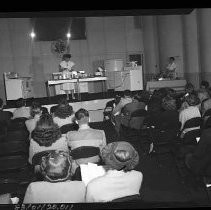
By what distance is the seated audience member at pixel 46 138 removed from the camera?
12.0 ft

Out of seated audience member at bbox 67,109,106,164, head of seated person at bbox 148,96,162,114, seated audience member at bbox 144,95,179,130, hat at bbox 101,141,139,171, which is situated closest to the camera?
hat at bbox 101,141,139,171

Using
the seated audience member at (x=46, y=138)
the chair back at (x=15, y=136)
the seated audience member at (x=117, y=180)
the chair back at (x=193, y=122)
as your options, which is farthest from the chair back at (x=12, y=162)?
the chair back at (x=193, y=122)

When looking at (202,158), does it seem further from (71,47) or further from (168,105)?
(71,47)

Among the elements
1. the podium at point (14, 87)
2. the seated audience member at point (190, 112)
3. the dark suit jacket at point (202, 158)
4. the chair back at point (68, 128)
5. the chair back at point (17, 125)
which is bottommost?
the dark suit jacket at point (202, 158)

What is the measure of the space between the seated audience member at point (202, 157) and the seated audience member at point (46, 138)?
142cm

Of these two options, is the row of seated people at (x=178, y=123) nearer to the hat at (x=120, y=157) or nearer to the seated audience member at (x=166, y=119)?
the seated audience member at (x=166, y=119)

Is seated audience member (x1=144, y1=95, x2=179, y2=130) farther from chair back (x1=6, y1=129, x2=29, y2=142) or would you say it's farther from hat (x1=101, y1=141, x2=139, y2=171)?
hat (x1=101, y1=141, x2=139, y2=171)

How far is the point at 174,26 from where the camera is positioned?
39.5ft

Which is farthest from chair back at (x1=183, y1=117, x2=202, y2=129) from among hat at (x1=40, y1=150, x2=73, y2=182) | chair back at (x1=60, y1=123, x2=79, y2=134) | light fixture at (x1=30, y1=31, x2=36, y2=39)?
light fixture at (x1=30, y1=31, x2=36, y2=39)

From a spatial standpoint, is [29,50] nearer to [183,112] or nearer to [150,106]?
[150,106]

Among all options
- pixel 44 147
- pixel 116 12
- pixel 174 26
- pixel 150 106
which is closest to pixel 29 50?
pixel 174 26

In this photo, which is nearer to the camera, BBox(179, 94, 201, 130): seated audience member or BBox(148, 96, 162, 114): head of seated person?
BBox(179, 94, 201, 130): seated audience member

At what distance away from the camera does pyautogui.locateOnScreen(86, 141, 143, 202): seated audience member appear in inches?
92.6

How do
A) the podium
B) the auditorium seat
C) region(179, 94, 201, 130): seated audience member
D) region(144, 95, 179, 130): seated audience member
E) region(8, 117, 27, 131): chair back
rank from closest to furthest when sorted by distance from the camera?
the auditorium seat < region(144, 95, 179, 130): seated audience member < region(179, 94, 201, 130): seated audience member < region(8, 117, 27, 131): chair back < the podium
